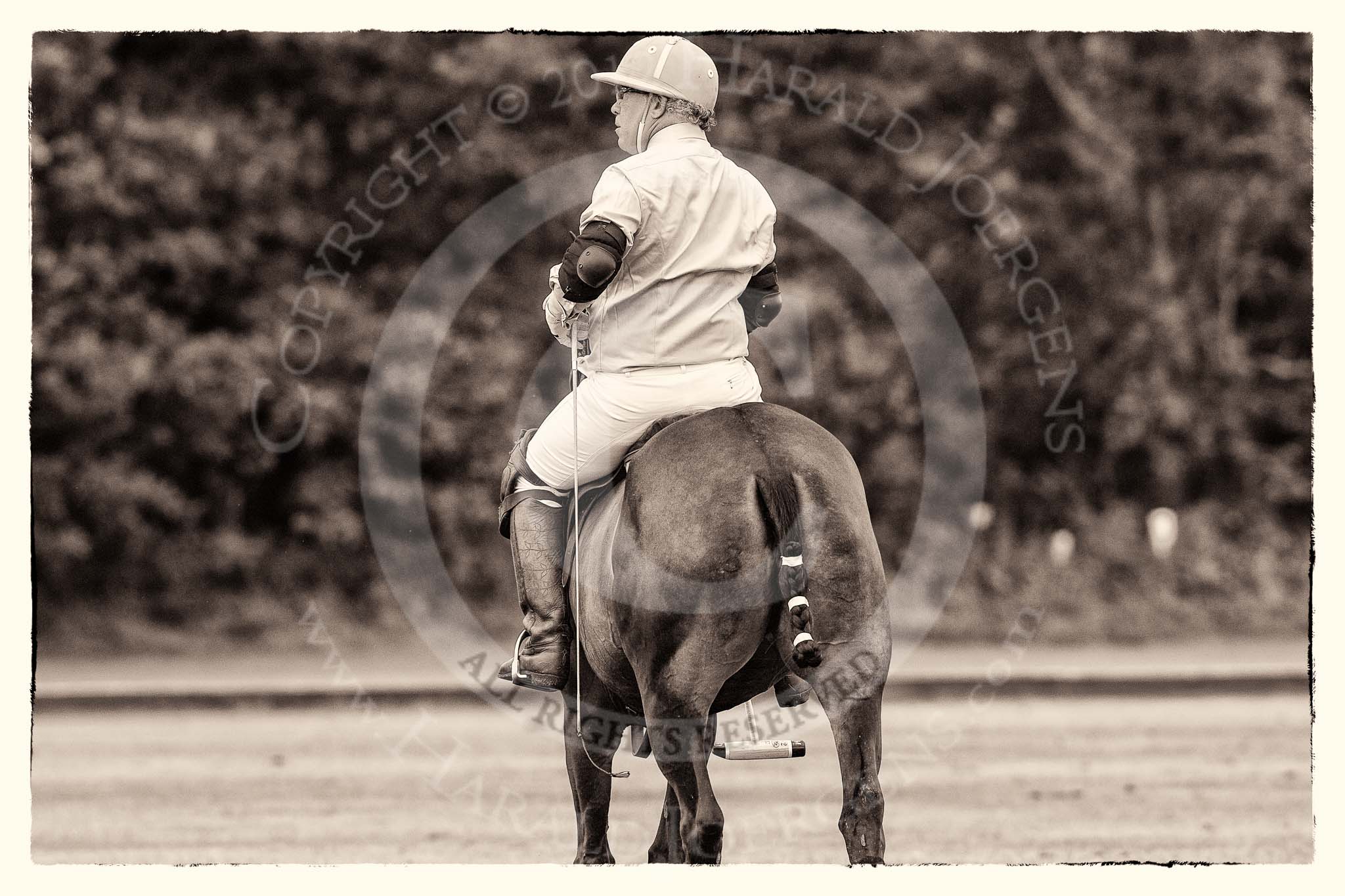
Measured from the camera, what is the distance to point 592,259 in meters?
5.26

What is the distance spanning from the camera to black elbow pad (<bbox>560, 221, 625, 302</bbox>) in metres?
5.27

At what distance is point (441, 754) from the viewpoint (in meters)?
11.8

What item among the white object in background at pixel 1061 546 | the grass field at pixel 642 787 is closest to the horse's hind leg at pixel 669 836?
the grass field at pixel 642 787

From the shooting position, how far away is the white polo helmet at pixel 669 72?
563 cm

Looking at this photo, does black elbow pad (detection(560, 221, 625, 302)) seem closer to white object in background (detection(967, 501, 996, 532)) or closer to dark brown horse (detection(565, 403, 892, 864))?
dark brown horse (detection(565, 403, 892, 864))

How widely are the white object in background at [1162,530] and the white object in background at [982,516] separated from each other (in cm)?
161

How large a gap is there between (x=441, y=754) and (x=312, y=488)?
17.1 feet

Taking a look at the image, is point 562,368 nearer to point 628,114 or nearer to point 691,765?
point 628,114

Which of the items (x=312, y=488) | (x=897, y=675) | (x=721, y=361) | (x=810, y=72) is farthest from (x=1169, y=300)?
(x=721, y=361)

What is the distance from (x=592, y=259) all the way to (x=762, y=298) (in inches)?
34.7

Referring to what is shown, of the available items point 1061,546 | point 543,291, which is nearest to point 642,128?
point 543,291

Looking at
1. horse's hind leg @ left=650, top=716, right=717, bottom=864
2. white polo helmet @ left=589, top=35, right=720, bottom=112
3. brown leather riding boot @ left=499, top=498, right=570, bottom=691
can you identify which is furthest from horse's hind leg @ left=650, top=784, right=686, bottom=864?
white polo helmet @ left=589, top=35, right=720, bottom=112

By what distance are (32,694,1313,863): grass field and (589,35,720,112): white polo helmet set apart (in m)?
3.15

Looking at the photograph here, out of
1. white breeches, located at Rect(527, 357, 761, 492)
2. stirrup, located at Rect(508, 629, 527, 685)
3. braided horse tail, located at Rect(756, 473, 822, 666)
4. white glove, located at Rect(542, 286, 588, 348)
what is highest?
white glove, located at Rect(542, 286, 588, 348)
